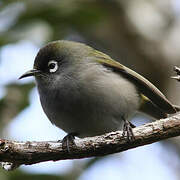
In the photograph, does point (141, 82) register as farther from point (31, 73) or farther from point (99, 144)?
point (99, 144)

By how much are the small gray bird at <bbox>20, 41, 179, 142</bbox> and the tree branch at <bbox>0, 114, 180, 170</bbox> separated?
19cm

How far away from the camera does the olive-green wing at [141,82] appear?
572 centimetres

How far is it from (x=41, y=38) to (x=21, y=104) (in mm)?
946

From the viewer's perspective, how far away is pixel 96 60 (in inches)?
231

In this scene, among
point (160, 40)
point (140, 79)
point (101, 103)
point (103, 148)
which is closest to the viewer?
point (103, 148)

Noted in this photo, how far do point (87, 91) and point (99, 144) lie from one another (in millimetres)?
931

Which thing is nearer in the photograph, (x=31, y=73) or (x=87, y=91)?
(x=87, y=91)

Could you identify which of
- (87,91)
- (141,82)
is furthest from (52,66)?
(141,82)

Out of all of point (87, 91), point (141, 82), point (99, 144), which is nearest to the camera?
point (99, 144)

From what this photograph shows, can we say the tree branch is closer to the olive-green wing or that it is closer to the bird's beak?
the olive-green wing

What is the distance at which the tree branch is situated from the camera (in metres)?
4.36

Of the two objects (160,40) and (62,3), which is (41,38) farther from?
(160,40)

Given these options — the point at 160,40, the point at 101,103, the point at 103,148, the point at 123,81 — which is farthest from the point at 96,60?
the point at 160,40

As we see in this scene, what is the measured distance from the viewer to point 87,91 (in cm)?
522
